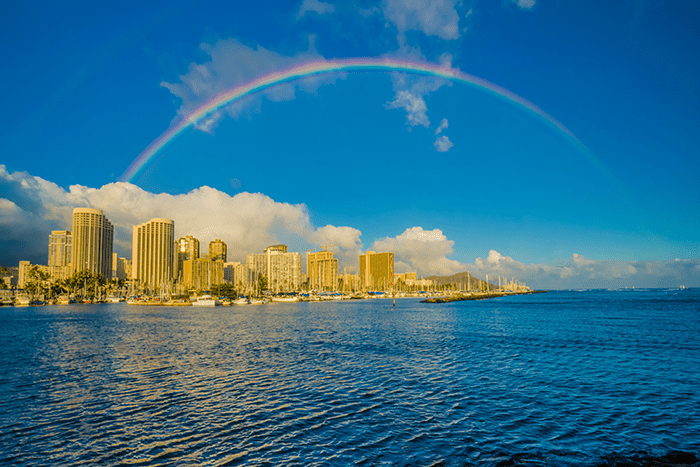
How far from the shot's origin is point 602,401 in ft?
95.2

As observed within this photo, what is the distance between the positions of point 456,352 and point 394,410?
27308 mm

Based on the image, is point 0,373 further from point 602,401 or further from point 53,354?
point 602,401

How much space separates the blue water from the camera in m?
20.1

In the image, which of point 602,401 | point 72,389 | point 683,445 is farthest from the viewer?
point 72,389

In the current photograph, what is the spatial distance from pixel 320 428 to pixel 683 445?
19.1 meters

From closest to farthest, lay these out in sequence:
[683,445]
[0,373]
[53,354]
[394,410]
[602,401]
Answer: [683,445] → [394,410] → [602,401] → [0,373] → [53,354]

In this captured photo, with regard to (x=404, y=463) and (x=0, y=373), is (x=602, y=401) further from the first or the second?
(x=0, y=373)

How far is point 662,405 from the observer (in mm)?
28047

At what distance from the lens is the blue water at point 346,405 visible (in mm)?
20109

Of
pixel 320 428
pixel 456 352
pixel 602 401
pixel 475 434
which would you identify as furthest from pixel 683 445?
pixel 456 352

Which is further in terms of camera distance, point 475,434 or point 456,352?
point 456,352

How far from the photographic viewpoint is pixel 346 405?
2803cm

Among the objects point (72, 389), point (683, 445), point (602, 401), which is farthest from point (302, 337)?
point (683, 445)

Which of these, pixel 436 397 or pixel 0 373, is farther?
pixel 0 373
